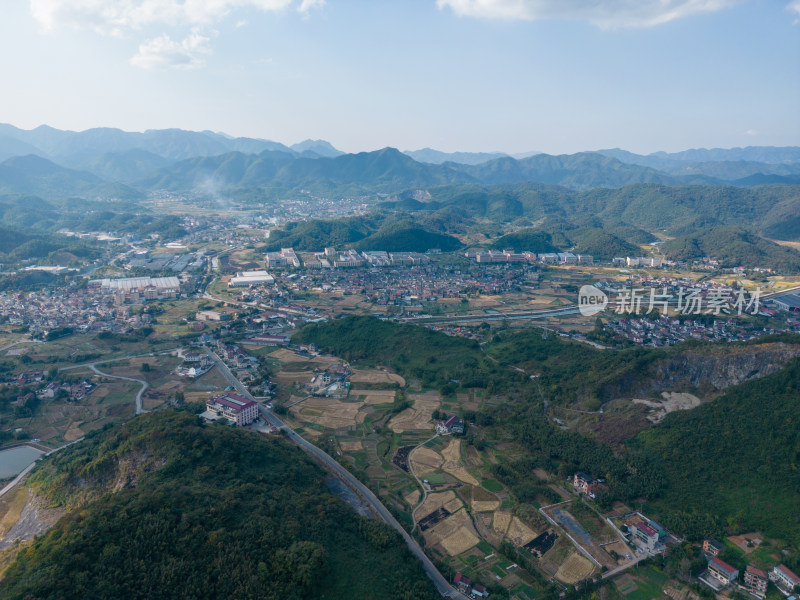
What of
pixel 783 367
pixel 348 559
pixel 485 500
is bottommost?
pixel 485 500

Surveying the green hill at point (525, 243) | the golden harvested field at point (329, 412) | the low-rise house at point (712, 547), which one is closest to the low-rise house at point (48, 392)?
the golden harvested field at point (329, 412)

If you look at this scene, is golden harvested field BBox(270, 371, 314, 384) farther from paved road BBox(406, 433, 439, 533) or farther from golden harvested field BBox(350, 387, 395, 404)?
paved road BBox(406, 433, 439, 533)

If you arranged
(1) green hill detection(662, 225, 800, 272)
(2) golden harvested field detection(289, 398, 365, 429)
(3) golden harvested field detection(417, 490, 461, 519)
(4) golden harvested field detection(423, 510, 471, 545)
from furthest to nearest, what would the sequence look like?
1. (1) green hill detection(662, 225, 800, 272)
2. (2) golden harvested field detection(289, 398, 365, 429)
3. (3) golden harvested field detection(417, 490, 461, 519)
4. (4) golden harvested field detection(423, 510, 471, 545)

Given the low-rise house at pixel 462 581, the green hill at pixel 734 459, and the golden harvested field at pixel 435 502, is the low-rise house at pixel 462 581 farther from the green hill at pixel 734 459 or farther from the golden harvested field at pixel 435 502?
the green hill at pixel 734 459

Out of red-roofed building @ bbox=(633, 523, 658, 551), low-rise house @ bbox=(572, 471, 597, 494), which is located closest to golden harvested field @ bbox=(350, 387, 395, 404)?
low-rise house @ bbox=(572, 471, 597, 494)

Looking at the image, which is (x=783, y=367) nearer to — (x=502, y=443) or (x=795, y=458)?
(x=795, y=458)

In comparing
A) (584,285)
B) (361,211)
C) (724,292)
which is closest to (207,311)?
(584,285)

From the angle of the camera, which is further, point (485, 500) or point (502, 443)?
point (502, 443)
